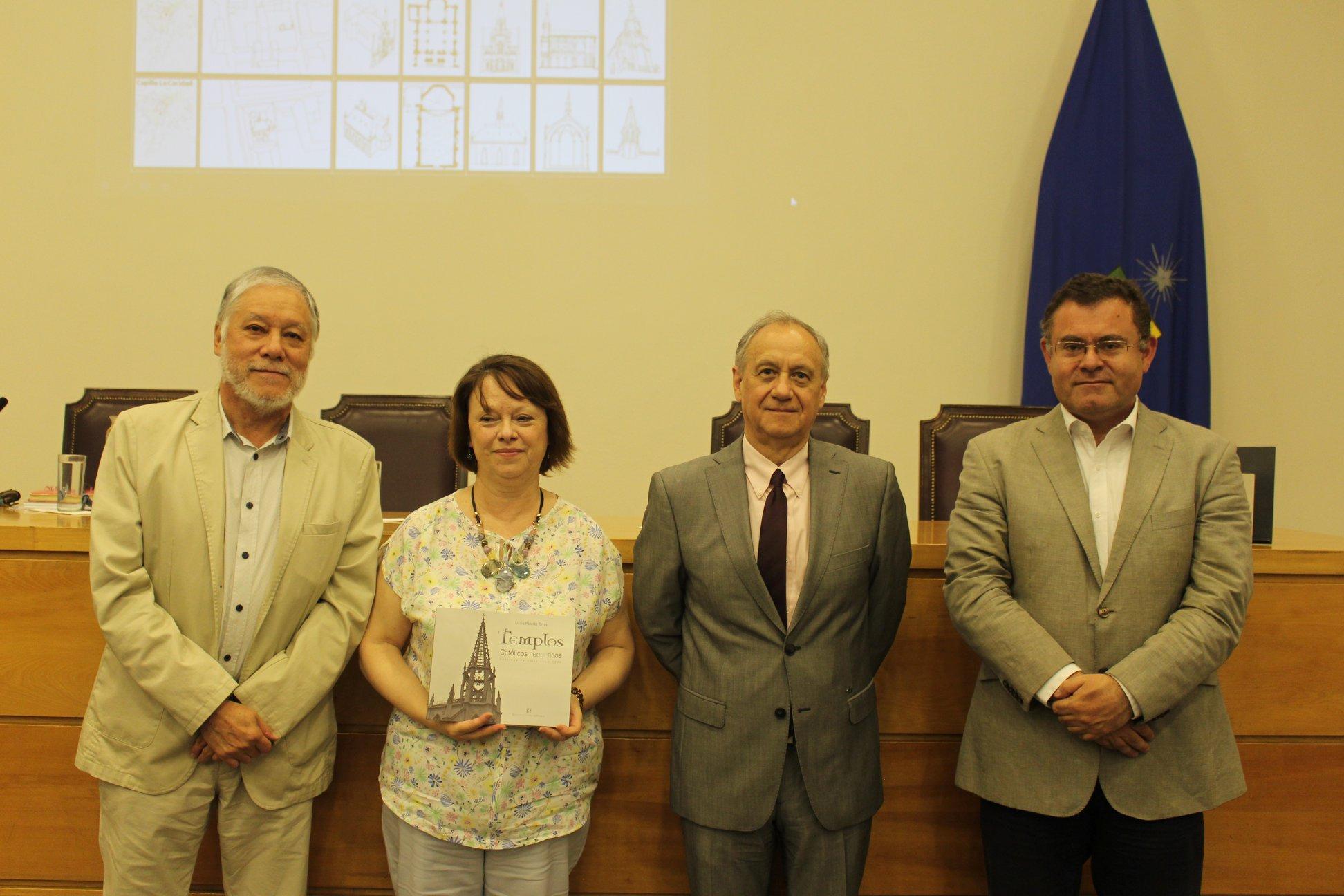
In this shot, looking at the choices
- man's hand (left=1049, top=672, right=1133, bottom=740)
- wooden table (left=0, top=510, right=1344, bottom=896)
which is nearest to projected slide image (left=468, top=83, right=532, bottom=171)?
wooden table (left=0, top=510, right=1344, bottom=896)

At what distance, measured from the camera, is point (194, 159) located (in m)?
4.59

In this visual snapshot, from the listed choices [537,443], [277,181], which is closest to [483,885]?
[537,443]

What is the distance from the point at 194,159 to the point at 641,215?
2.20 metres

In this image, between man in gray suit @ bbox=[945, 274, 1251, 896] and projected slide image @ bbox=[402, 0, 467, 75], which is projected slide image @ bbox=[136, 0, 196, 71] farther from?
man in gray suit @ bbox=[945, 274, 1251, 896]

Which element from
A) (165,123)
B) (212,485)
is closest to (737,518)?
(212,485)

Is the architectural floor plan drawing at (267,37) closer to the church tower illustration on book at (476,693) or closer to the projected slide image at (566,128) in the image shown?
the projected slide image at (566,128)

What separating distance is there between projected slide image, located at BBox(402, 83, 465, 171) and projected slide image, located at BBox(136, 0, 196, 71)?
1036 millimetres

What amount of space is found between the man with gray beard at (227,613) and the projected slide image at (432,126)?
284 cm

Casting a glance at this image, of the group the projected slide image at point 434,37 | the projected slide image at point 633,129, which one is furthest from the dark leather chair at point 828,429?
the projected slide image at point 434,37

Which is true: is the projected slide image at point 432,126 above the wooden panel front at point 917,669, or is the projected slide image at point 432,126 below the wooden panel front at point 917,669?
above

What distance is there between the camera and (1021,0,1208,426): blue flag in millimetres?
4559

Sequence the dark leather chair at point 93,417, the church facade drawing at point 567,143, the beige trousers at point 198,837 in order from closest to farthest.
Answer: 1. the beige trousers at point 198,837
2. the dark leather chair at point 93,417
3. the church facade drawing at point 567,143

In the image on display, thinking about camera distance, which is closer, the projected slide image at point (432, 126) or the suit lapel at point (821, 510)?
the suit lapel at point (821, 510)

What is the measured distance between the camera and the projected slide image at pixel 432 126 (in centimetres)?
455
